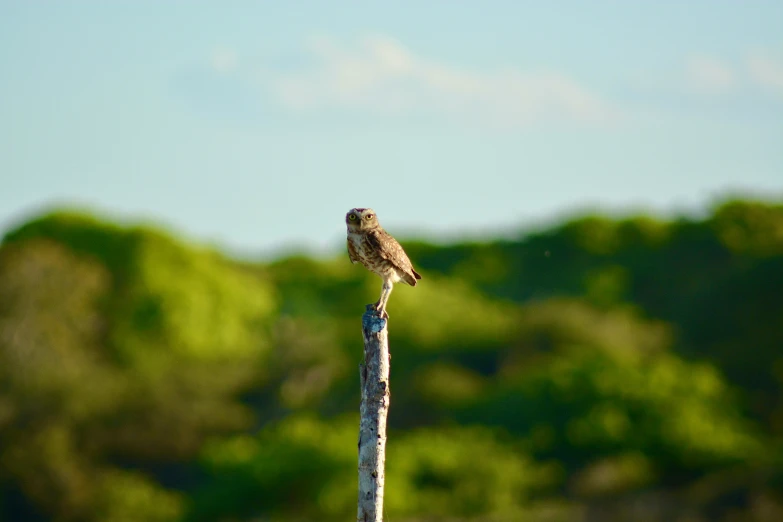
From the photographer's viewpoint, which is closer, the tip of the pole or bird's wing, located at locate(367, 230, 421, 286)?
the tip of the pole

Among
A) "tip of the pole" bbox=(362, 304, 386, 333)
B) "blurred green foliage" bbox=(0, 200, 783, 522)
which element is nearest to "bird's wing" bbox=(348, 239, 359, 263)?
"tip of the pole" bbox=(362, 304, 386, 333)

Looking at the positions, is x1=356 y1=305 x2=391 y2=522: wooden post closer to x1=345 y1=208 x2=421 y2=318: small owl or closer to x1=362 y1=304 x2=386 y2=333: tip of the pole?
x1=362 y1=304 x2=386 y2=333: tip of the pole

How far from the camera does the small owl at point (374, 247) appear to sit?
11.3 meters

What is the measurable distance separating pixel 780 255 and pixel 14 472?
2593cm

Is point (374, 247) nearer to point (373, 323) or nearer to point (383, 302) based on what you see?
point (383, 302)

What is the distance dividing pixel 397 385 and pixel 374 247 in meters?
29.2

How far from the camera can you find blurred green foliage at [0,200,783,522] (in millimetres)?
31641

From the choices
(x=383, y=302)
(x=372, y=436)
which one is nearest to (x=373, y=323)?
(x=372, y=436)

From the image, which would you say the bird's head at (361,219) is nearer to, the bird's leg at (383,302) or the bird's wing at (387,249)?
the bird's wing at (387,249)

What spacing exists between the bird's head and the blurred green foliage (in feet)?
57.8

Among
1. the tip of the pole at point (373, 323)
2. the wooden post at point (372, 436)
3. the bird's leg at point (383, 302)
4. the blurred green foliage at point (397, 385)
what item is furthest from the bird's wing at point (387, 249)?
the blurred green foliage at point (397, 385)

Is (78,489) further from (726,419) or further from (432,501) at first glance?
(726,419)

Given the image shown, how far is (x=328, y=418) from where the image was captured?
3800 cm

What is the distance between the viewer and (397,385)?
40.3 metres
